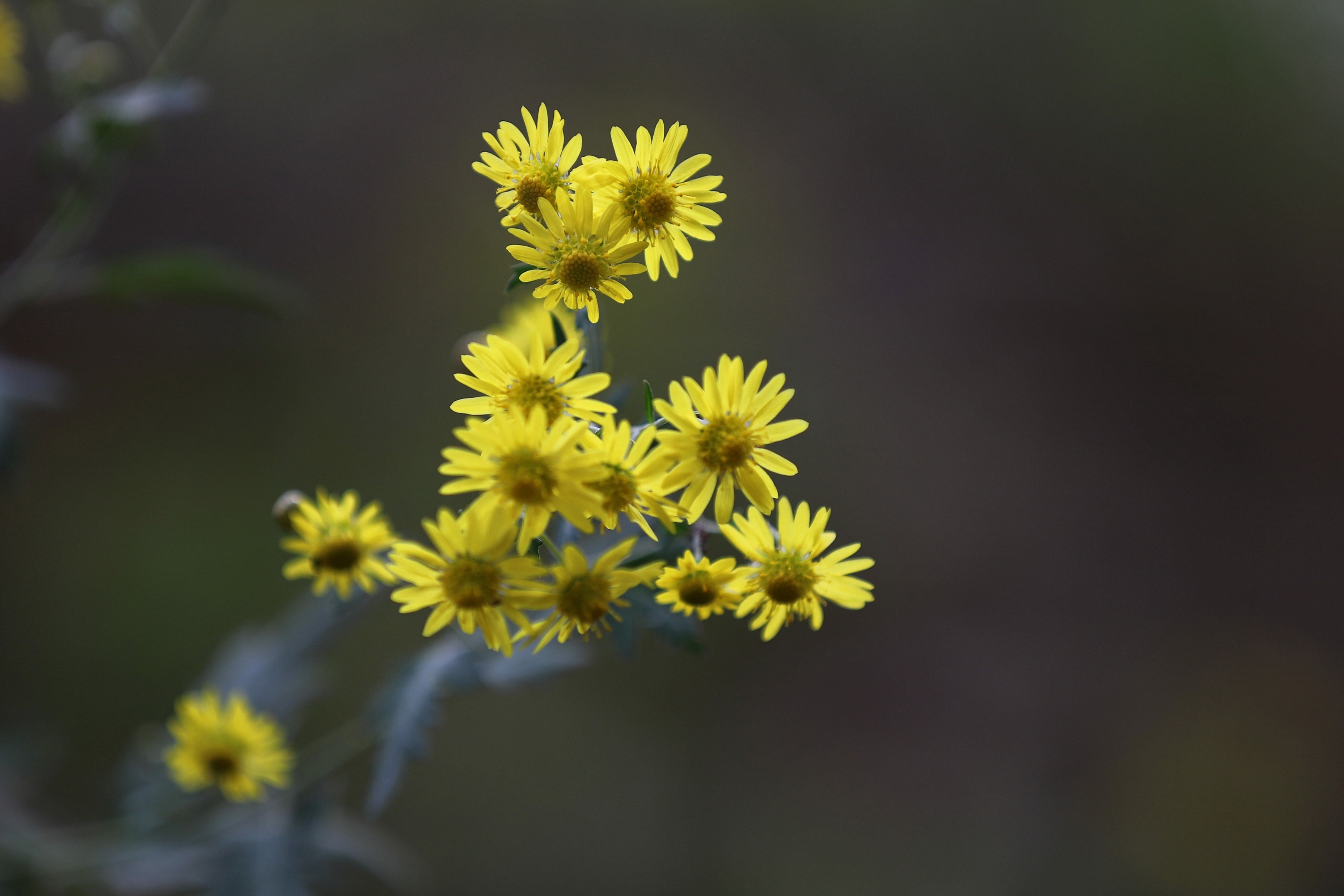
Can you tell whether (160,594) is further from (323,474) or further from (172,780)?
(172,780)

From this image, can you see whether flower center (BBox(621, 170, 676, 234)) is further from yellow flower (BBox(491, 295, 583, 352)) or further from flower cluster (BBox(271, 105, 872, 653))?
yellow flower (BBox(491, 295, 583, 352))

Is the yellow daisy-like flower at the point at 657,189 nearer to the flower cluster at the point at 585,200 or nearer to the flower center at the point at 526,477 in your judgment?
the flower cluster at the point at 585,200

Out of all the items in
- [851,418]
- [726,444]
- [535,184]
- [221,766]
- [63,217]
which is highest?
[851,418]

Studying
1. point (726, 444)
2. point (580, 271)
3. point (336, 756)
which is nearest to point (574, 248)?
point (580, 271)

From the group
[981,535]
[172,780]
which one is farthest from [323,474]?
[981,535]

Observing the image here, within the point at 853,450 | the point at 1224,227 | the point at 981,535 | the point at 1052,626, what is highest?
A: the point at 1224,227

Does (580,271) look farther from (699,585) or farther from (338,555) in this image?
(338,555)

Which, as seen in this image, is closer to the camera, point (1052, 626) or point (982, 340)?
point (1052, 626)

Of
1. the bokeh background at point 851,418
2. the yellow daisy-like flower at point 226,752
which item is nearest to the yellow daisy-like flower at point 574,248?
the yellow daisy-like flower at point 226,752
